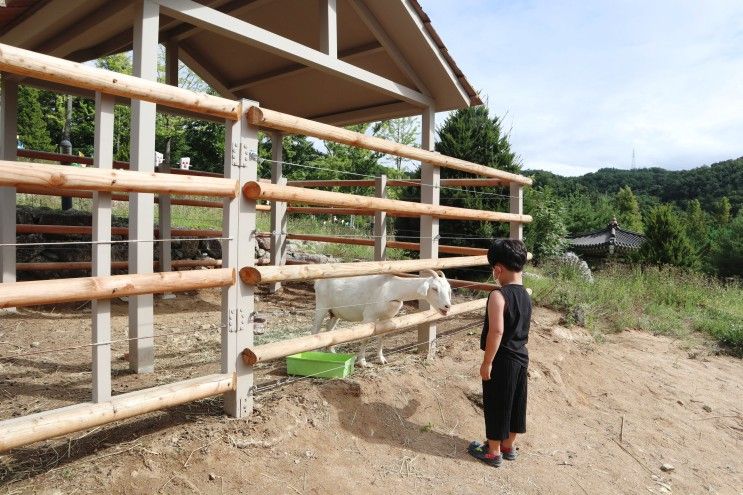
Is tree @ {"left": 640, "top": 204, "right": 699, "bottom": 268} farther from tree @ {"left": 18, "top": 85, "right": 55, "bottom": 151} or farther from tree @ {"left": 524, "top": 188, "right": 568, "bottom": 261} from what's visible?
tree @ {"left": 18, "top": 85, "right": 55, "bottom": 151}

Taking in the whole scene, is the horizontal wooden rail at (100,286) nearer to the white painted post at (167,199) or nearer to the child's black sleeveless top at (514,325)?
the child's black sleeveless top at (514,325)

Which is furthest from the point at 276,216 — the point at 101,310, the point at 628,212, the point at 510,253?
the point at 628,212

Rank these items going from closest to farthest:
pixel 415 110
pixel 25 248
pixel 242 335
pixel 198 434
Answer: pixel 198 434
pixel 242 335
pixel 415 110
pixel 25 248

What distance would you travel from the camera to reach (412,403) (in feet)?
13.3

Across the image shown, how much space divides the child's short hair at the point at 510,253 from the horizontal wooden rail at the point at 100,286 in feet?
6.01

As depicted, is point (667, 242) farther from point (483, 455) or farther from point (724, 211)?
point (724, 211)

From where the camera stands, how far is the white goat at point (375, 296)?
4.47 metres

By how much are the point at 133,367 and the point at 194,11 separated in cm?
278

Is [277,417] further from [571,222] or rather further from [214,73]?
[571,222]

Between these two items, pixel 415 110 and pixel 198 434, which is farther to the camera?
pixel 415 110

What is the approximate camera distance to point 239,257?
3166 mm

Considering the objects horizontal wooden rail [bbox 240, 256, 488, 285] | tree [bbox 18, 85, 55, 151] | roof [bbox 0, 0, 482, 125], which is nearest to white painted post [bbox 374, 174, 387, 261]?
roof [bbox 0, 0, 482, 125]

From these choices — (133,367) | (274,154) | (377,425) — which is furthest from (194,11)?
(274,154)

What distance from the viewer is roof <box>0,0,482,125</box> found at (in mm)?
4562
